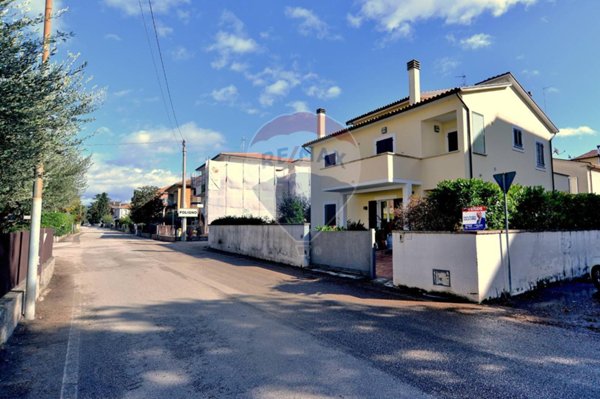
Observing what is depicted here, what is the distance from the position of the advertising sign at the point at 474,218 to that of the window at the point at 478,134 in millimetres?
7311

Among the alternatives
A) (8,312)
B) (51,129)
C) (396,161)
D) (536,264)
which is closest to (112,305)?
(8,312)

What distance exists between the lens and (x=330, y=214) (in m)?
18.9

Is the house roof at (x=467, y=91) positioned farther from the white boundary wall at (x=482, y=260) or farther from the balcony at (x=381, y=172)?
the white boundary wall at (x=482, y=260)

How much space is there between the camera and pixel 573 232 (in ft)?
31.7

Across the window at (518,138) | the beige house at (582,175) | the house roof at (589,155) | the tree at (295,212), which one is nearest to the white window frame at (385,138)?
the window at (518,138)

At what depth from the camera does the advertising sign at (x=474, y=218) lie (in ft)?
23.0

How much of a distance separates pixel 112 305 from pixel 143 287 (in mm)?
1775

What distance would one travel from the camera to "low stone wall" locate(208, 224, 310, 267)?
1236 cm

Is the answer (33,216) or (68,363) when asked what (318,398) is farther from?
(33,216)

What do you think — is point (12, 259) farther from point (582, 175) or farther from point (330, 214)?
point (582, 175)

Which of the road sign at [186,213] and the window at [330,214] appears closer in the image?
the window at [330,214]

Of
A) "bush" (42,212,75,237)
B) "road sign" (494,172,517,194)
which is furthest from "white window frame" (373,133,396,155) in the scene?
"bush" (42,212,75,237)

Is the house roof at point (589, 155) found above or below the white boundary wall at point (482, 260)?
above

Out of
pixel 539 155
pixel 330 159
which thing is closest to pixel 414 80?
pixel 330 159
